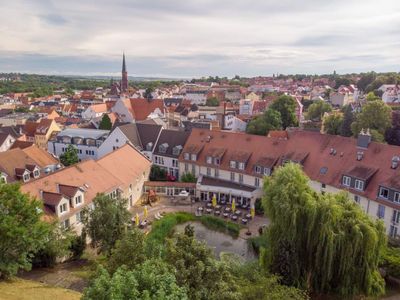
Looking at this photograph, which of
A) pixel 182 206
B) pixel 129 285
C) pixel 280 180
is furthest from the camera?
pixel 182 206

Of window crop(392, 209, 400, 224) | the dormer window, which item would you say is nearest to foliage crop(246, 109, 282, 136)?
the dormer window

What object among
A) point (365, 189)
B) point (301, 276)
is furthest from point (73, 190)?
point (365, 189)

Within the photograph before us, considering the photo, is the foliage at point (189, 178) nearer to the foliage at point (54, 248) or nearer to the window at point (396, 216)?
the foliage at point (54, 248)

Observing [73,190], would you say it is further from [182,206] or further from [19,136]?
[19,136]

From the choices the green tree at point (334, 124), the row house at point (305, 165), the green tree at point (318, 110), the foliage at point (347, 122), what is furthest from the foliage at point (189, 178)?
the green tree at point (318, 110)

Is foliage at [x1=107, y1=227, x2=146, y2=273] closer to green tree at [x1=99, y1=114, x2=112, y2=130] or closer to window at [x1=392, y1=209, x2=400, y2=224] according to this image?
window at [x1=392, y1=209, x2=400, y2=224]
